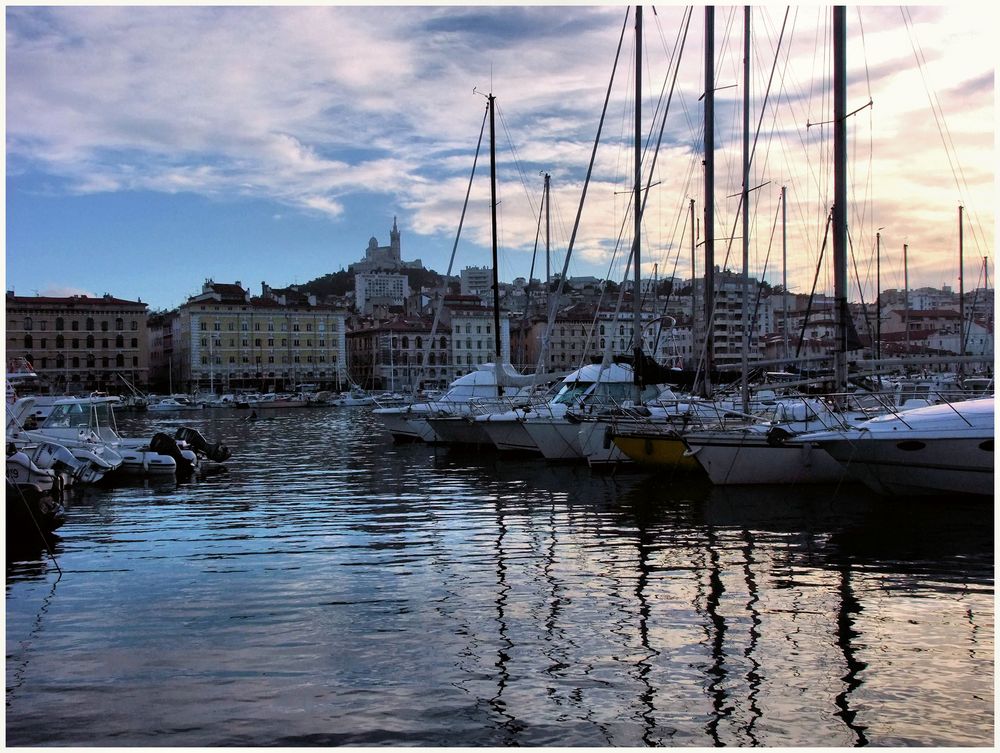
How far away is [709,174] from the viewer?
25.6 m

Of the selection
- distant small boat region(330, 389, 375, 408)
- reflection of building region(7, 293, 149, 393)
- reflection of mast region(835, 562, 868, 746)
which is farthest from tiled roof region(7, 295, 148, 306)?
reflection of mast region(835, 562, 868, 746)

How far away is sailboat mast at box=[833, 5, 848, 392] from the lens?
1920cm

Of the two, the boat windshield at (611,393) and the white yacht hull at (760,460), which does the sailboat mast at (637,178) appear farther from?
the white yacht hull at (760,460)

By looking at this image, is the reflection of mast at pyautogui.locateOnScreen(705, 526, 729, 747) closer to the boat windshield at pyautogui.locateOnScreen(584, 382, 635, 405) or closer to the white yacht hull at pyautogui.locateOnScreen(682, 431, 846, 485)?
the white yacht hull at pyautogui.locateOnScreen(682, 431, 846, 485)

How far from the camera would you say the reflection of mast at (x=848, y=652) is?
6957 millimetres

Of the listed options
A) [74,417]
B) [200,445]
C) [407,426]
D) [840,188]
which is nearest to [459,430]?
[407,426]

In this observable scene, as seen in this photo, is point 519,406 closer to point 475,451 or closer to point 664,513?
point 475,451

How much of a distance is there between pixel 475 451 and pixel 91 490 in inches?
537

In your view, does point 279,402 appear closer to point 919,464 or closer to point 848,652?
point 919,464

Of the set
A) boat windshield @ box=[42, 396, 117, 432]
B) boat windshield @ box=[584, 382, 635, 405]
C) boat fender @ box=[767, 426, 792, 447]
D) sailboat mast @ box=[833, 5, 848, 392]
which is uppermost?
sailboat mast @ box=[833, 5, 848, 392]

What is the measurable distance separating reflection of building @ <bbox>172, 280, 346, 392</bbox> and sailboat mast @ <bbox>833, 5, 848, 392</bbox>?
100482 millimetres

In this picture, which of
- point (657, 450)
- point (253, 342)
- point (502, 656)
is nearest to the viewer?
point (502, 656)

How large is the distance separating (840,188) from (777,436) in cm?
512

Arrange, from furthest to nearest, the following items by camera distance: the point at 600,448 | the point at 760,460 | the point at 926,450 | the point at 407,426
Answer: the point at 407,426
the point at 600,448
the point at 760,460
the point at 926,450
